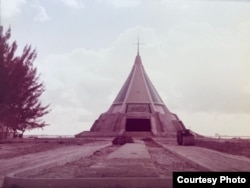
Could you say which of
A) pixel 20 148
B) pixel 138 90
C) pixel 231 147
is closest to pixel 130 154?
pixel 20 148

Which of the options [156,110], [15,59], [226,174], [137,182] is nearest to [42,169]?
[137,182]

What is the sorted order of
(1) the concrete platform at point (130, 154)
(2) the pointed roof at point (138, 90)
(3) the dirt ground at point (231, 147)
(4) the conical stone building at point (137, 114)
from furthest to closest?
1. (2) the pointed roof at point (138, 90)
2. (4) the conical stone building at point (137, 114)
3. (3) the dirt ground at point (231, 147)
4. (1) the concrete platform at point (130, 154)

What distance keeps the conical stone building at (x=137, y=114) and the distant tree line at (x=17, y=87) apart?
57.3ft

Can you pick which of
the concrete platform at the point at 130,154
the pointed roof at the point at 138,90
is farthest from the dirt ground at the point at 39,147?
the pointed roof at the point at 138,90

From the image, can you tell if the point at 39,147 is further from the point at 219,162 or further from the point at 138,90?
the point at 138,90

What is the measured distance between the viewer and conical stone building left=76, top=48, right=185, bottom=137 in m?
43.2

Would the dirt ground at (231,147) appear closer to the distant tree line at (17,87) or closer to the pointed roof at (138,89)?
the distant tree line at (17,87)

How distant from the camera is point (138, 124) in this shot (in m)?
45.9

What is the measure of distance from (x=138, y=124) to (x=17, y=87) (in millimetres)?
26536

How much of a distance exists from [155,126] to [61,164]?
1336 inches

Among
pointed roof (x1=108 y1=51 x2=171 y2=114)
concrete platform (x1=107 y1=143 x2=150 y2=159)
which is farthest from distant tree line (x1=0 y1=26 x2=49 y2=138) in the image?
pointed roof (x1=108 y1=51 x2=171 y2=114)

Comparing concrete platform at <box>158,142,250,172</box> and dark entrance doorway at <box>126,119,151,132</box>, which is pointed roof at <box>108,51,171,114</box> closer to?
dark entrance doorway at <box>126,119,151,132</box>

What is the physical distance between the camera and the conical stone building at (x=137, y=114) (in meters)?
43.2

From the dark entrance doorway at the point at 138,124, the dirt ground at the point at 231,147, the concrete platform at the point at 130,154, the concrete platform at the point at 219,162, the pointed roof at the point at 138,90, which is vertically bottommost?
the concrete platform at the point at 219,162
